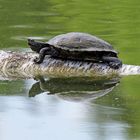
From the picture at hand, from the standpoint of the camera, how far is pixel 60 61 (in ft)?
30.7

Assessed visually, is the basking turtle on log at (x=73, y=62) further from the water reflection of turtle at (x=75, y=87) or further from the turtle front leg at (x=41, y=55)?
the water reflection of turtle at (x=75, y=87)

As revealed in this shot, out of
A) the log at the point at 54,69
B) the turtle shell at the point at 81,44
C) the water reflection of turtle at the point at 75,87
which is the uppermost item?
the turtle shell at the point at 81,44

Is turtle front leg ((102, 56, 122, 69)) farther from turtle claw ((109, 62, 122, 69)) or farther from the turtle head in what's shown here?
the turtle head

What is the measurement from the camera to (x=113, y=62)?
925cm

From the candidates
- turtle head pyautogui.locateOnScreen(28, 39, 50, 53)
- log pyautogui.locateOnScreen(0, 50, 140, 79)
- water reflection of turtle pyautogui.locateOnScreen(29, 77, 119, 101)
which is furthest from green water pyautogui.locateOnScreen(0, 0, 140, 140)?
turtle head pyautogui.locateOnScreen(28, 39, 50, 53)

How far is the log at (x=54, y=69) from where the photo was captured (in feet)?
30.3

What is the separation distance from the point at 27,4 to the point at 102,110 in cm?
1162

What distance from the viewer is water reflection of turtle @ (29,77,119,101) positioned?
331 inches

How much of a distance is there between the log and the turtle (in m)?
0.07

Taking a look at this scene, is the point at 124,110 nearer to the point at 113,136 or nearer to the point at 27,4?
the point at 113,136

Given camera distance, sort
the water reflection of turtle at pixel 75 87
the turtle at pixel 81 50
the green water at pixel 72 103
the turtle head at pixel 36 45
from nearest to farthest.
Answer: the green water at pixel 72 103 → the water reflection of turtle at pixel 75 87 → the turtle at pixel 81 50 → the turtle head at pixel 36 45

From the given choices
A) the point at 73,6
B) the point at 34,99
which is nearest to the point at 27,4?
the point at 73,6

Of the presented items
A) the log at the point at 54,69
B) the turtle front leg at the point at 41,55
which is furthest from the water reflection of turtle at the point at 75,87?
the turtle front leg at the point at 41,55

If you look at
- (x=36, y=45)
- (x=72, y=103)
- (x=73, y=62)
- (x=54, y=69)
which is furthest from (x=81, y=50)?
(x=72, y=103)
